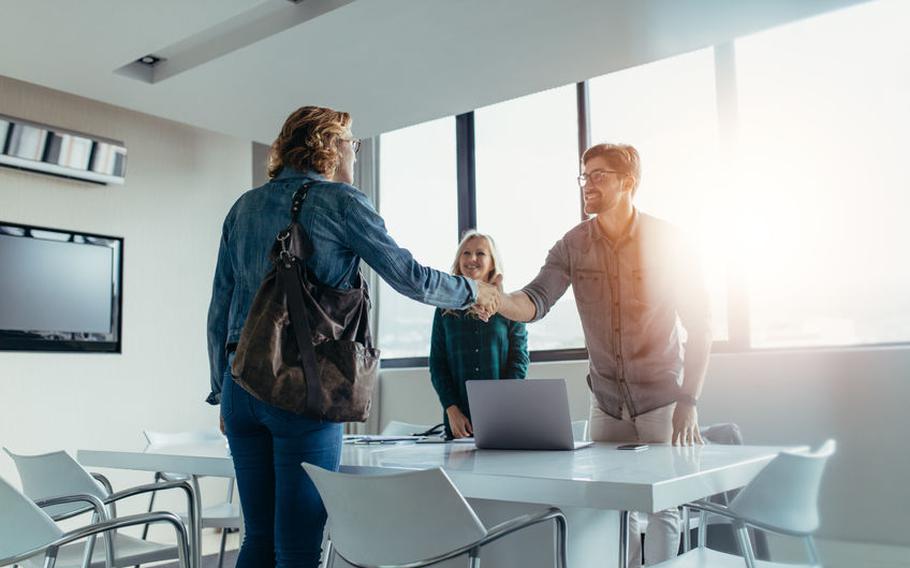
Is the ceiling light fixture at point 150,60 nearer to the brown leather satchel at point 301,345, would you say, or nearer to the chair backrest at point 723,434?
the brown leather satchel at point 301,345

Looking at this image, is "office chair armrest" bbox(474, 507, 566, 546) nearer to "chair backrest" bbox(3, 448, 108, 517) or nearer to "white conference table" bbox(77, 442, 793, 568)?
"white conference table" bbox(77, 442, 793, 568)

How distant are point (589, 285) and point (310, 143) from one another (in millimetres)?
1159

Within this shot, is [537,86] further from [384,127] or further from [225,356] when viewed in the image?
[225,356]

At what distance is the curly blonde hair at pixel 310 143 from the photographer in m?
1.86

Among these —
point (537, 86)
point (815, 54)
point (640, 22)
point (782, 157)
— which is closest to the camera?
point (815, 54)

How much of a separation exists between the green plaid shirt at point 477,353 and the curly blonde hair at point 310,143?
164 cm

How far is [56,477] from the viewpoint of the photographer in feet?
8.20

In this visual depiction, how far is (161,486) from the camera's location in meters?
2.32

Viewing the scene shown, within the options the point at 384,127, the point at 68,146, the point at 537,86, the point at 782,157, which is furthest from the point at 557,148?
the point at 782,157

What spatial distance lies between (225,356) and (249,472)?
0.95 feet

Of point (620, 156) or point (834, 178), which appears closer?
point (834, 178)

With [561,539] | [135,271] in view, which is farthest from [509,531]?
[135,271]

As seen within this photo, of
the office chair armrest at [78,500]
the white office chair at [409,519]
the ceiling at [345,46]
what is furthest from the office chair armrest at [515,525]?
the ceiling at [345,46]

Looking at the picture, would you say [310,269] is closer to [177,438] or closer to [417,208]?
[177,438]
